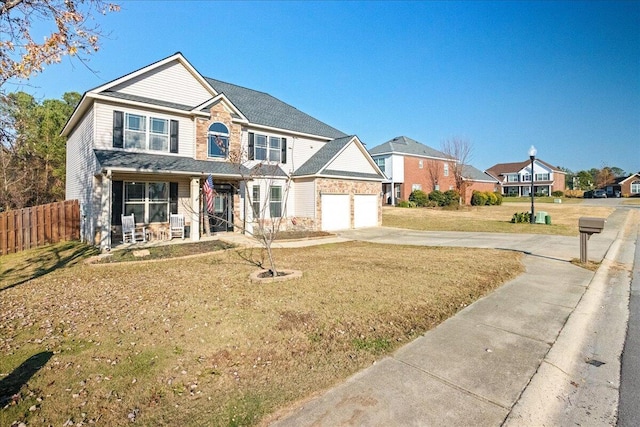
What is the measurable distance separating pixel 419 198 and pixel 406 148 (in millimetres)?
6622

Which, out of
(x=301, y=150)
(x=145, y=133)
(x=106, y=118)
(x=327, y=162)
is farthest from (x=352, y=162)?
(x=106, y=118)

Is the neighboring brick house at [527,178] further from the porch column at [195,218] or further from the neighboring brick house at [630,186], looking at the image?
the porch column at [195,218]

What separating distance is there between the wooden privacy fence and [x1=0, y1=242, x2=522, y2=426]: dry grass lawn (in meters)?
6.35

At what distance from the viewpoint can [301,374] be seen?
3.62 m

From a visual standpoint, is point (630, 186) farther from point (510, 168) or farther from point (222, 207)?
point (222, 207)

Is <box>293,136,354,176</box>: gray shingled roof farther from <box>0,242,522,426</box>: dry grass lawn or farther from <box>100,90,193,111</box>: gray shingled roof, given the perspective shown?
<box>0,242,522,426</box>: dry grass lawn

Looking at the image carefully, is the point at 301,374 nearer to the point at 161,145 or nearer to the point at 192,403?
the point at 192,403

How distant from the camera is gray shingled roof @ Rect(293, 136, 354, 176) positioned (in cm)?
1936

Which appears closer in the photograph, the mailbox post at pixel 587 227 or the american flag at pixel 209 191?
the mailbox post at pixel 587 227

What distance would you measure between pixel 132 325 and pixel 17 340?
154 centimetres

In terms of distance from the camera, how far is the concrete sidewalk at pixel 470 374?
2.90 metres

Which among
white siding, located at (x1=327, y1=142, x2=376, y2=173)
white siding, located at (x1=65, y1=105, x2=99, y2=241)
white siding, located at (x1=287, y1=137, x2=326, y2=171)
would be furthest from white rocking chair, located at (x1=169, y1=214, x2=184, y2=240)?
white siding, located at (x1=327, y1=142, x2=376, y2=173)

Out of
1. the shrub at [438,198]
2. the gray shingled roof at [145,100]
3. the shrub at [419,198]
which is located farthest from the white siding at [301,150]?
the shrub at [438,198]

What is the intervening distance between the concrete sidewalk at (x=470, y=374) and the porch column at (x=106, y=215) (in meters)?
12.4
